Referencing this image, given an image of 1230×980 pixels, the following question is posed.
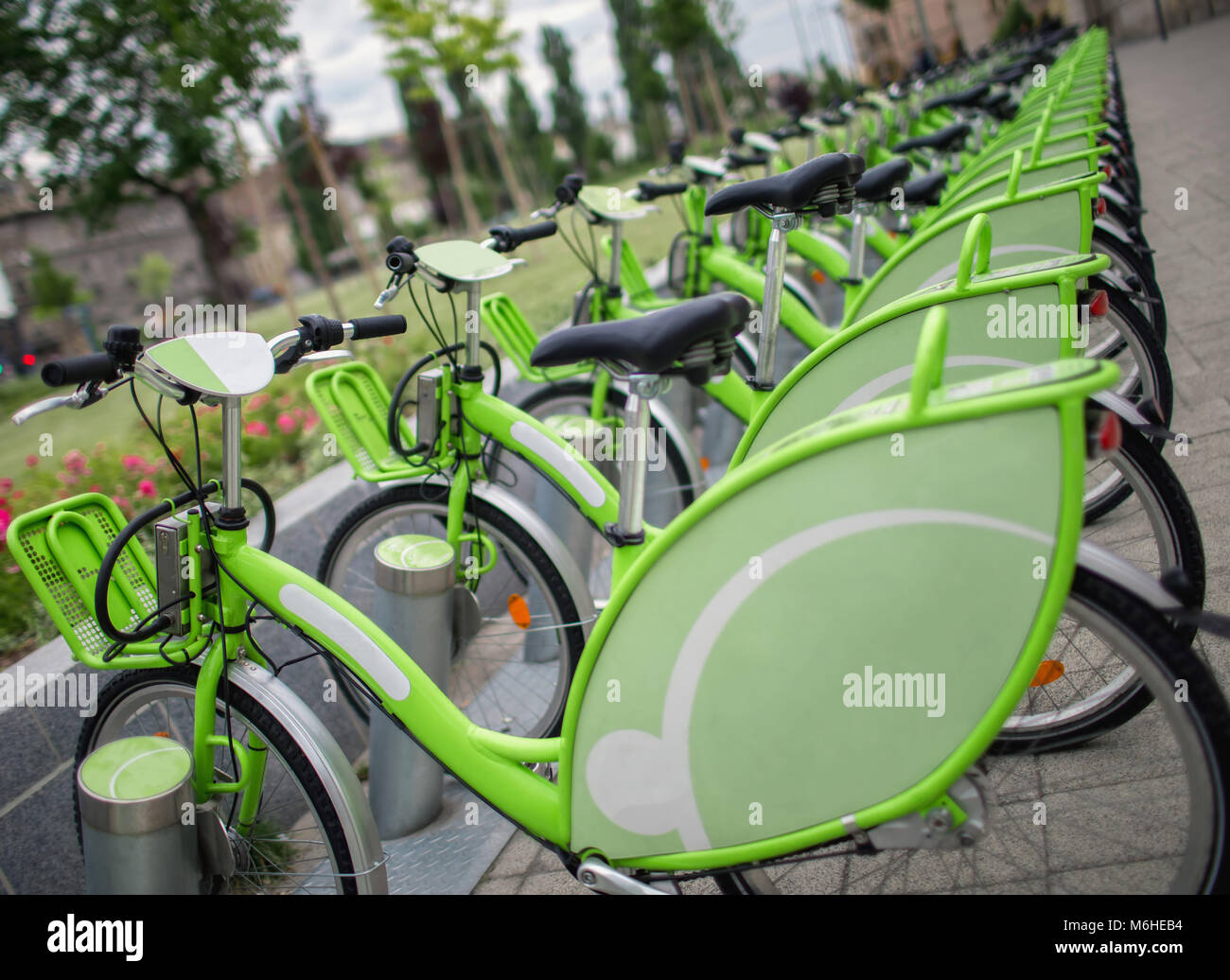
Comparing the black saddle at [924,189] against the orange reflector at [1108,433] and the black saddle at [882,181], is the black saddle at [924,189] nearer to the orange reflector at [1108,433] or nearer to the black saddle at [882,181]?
the black saddle at [882,181]

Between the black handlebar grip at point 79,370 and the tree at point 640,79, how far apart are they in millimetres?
35686

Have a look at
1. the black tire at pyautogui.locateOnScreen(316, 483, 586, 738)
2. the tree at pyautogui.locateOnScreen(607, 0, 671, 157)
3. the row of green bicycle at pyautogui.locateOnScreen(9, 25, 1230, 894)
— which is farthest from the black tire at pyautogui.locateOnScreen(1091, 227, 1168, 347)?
the tree at pyautogui.locateOnScreen(607, 0, 671, 157)

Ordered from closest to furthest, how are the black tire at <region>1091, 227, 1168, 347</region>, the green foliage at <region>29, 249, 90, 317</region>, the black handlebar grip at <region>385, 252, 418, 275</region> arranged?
1. the black handlebar grip at <region>385, 252, 418, 275</region>
2. the black tire at <region>1091, 227, 1168, 347</region>
3. the green foliage at <region>29, 249, 90, 317</region>

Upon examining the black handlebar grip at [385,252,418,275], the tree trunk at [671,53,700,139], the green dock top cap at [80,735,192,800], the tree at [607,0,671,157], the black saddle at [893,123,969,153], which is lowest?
the green dock top cap at [80,735,192,800]

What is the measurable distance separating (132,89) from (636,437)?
571 inches

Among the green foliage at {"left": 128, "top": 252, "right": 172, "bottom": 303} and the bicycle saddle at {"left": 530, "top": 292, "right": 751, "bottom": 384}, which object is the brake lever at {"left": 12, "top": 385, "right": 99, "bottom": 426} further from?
the green foliage at {"left": 128, "top": 252, "right": 172, "bottom": 303}

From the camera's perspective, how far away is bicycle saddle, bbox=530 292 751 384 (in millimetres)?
1688

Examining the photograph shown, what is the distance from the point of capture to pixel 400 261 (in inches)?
92.2

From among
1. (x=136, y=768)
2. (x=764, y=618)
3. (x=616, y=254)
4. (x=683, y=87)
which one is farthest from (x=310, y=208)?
(x=764, y=618)

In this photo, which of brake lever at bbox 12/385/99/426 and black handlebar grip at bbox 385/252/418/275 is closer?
brake lever at bbox 12/385/99/426

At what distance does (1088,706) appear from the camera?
2021 millimetres

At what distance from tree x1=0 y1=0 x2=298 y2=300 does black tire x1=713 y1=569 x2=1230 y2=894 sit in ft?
21.9
